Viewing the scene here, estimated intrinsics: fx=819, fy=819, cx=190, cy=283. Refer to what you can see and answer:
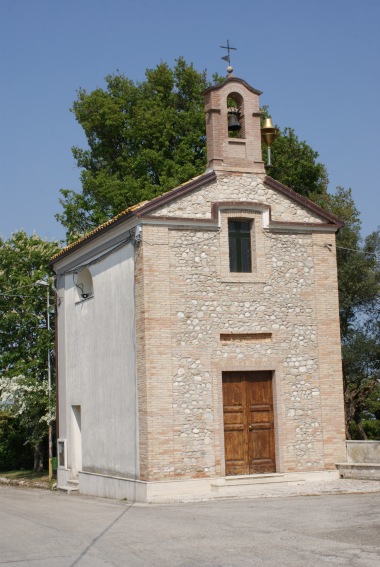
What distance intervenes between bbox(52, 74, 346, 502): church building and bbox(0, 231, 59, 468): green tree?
33.3 ft

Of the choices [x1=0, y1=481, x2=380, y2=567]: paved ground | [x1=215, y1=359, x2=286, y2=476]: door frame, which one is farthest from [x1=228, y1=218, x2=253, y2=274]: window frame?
[x1=0, y1=481, x2=380, y2=567]: paved ground

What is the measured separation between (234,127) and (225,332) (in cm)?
Result: 553

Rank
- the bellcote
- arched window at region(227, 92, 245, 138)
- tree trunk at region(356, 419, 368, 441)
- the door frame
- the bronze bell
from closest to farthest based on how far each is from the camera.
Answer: the door frame, the bellcote, arched window at region(227, 92, 245, 138), the bronze bell, tree trunk at region(356, 419, 368, 441)

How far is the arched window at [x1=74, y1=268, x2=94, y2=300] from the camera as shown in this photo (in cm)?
2406

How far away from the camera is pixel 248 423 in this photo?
20.0 metres

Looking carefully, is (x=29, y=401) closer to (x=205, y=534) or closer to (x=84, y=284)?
(x=84, y=284)

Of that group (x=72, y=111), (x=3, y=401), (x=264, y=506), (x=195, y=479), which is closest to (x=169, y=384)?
(x=195, y=479)

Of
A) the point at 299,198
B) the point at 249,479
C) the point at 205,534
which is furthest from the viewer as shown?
the point at 299,198

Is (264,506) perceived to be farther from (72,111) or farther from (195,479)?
(72,111)

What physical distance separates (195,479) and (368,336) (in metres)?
15.2

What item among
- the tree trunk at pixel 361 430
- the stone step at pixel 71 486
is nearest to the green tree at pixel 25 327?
the stone step at pixel 71 486

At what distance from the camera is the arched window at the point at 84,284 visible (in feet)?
78.9

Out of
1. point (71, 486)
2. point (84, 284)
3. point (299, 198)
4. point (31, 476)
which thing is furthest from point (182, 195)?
point (31, 476)

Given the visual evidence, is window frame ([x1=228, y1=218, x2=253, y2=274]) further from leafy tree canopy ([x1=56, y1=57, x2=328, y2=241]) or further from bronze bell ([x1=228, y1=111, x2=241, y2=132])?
leafy tree canopy ([x1=56, y1=57, x2=328, y2=241])
